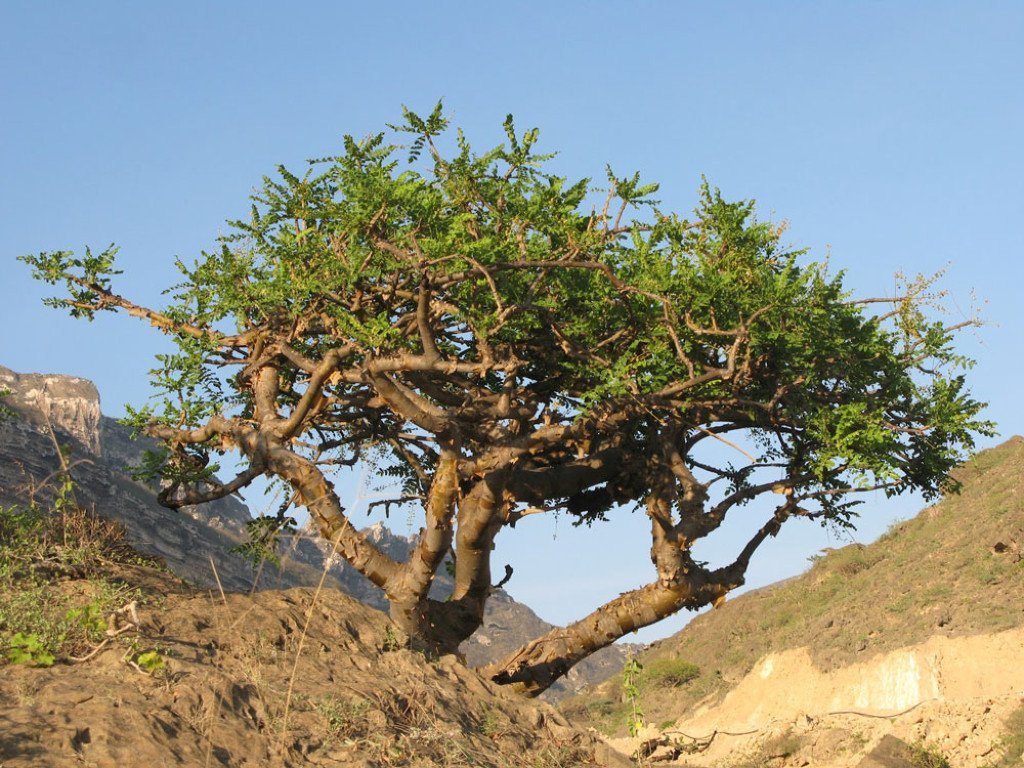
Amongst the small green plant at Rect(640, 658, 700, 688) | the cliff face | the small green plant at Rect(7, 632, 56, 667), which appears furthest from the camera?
the cliff face

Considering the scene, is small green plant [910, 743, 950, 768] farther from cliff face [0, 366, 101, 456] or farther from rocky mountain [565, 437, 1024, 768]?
cliff face [0, 366, 101, 456]

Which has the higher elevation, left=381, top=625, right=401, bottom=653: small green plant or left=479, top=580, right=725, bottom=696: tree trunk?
left=381, top=625, right=401, bottom=653: small green plant

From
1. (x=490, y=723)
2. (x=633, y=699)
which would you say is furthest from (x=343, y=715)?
(x=633, y=699)

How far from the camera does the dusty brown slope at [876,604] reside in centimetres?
3486

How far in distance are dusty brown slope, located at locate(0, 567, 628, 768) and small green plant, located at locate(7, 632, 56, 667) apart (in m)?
0.07

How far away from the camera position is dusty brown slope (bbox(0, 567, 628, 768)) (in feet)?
24.9

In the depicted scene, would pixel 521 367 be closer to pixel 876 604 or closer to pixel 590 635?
pixel 590 635

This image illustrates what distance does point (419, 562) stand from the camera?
1382 centimetres

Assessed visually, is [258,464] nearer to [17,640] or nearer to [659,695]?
[17,640]

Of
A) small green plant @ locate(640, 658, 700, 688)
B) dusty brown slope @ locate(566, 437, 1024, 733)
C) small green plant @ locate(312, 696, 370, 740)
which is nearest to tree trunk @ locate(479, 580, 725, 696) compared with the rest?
small green plant @ locate(312, 696, 370, 740)

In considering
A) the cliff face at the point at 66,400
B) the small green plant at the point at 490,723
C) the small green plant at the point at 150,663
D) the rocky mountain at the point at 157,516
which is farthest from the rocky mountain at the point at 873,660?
the cliff face at the point at 66,400

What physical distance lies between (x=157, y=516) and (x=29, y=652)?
71118mm

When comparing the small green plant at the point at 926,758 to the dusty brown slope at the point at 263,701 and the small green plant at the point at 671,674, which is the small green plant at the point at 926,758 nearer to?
the dusty brown slope at the point at 263,701

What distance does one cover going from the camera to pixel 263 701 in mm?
9078
